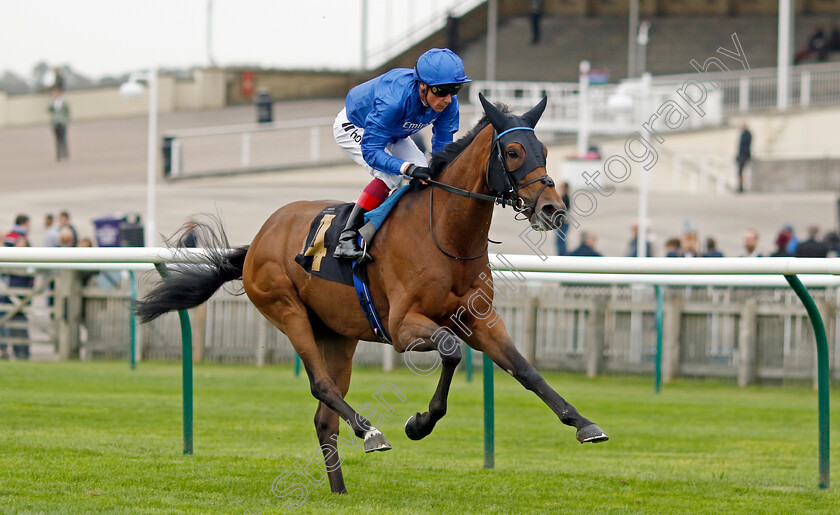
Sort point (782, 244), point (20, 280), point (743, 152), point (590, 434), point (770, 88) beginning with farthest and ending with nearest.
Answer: point (770, 88)
point (743, 152)
point (782, 244)
point (20, 280)
point (590, 434)

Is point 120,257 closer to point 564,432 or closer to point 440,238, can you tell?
point 440,238

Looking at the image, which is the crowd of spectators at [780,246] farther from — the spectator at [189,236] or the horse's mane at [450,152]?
the horse's mane at [450,152]

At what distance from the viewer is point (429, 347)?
5070mm

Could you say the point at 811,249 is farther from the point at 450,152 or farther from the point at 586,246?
the point at 450,152

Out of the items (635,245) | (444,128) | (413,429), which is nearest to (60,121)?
(635,245)

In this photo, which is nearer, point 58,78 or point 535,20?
point 58,78

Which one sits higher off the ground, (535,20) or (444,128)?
(535,20)

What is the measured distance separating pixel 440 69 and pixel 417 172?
496mm

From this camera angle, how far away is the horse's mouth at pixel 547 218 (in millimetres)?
4723

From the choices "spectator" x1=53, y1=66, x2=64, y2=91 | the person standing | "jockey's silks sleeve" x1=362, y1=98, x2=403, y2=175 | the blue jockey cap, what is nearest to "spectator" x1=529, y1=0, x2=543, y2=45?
"spectator" x1=53, y1=66, x2=64, y2=91

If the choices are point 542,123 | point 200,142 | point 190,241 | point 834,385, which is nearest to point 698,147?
point 542,123

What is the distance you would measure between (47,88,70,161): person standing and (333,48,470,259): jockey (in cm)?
2275

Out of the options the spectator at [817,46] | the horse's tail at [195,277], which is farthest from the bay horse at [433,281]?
the spectator at [817,46]

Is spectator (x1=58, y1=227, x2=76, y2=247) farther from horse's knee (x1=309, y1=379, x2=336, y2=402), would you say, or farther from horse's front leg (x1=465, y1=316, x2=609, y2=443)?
horse's front leg (x1=465, y1=316, x2=609, y2=443)
